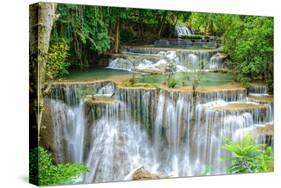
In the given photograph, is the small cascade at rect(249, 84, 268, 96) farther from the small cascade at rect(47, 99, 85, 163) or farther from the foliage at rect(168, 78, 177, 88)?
the small cascade at rect(47, 99, 85, 163)

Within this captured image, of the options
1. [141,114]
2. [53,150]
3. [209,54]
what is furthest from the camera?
[209,54]

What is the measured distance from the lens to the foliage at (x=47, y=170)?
28.8 ft

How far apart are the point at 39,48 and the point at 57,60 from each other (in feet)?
0.95

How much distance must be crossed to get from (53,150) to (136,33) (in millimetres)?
1946

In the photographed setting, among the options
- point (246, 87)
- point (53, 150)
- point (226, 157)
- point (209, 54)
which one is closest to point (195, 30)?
point (209, 54)

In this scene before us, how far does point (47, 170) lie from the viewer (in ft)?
28.9

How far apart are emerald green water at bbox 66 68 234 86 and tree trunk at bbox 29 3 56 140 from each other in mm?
421

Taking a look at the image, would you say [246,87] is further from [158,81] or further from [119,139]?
[119,139]

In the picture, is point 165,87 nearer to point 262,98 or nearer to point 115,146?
point 115,146

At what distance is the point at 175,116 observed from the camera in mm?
9750

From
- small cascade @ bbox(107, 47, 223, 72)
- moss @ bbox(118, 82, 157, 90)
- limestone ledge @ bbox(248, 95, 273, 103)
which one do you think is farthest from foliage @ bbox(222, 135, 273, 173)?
moss @ bbox(118, 82, 157, 90)

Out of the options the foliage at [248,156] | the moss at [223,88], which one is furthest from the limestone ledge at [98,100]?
the foliage at [248,156]

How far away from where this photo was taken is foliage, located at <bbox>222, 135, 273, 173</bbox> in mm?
10219

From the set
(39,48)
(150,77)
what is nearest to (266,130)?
(150,77)
